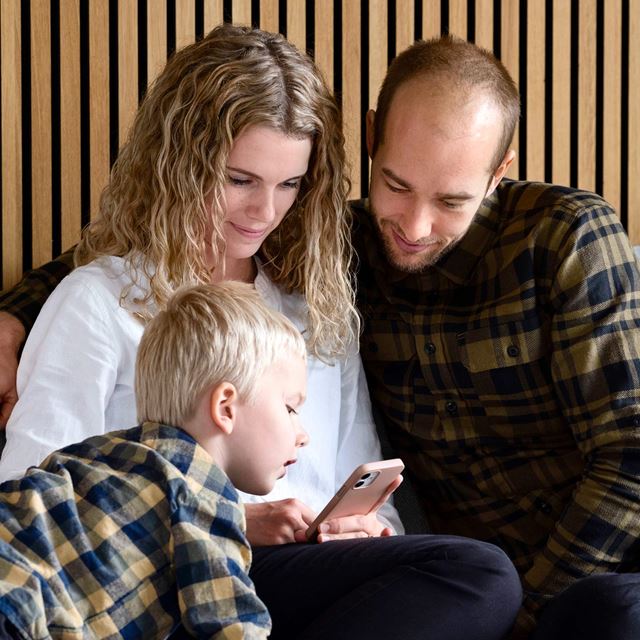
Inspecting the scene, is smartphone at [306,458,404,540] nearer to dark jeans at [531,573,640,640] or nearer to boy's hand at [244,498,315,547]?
boy's hand at [244,498,315,547]

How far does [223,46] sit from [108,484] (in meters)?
0.94

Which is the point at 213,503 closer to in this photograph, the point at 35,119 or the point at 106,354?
the point at 106,354

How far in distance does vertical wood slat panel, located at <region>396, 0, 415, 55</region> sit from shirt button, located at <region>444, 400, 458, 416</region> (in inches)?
47.0

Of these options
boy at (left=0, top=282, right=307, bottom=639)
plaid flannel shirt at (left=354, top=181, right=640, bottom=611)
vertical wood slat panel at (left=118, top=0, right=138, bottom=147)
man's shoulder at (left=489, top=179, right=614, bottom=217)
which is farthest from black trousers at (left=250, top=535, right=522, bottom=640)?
vertical wood slat panel at (left=118, top=0, right=138, bottom=147)

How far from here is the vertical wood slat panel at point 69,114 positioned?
269 centimetres

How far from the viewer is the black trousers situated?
1.60 m

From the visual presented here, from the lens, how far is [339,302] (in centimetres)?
215

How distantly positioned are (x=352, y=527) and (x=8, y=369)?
708 millimetres

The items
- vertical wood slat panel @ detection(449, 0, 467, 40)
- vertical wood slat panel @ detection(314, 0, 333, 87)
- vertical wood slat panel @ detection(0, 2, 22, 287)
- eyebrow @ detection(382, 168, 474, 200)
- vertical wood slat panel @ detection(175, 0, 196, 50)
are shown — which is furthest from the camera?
vertical wood slat panel @ detection(449, 0, 467, 40)

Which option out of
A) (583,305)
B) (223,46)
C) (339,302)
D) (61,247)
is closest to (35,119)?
(61,247)

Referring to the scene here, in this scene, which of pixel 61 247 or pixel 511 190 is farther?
pixel 61 247

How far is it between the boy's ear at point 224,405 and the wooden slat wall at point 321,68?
1307 mm

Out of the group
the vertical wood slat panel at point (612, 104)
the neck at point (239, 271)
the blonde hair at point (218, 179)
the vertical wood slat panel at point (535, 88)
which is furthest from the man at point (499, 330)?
the vertical wood slat panel at point (612, 104)

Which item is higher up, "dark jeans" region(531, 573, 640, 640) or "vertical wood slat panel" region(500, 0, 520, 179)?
"vertical wood slat panel" region(500, 0, 520, 179)
